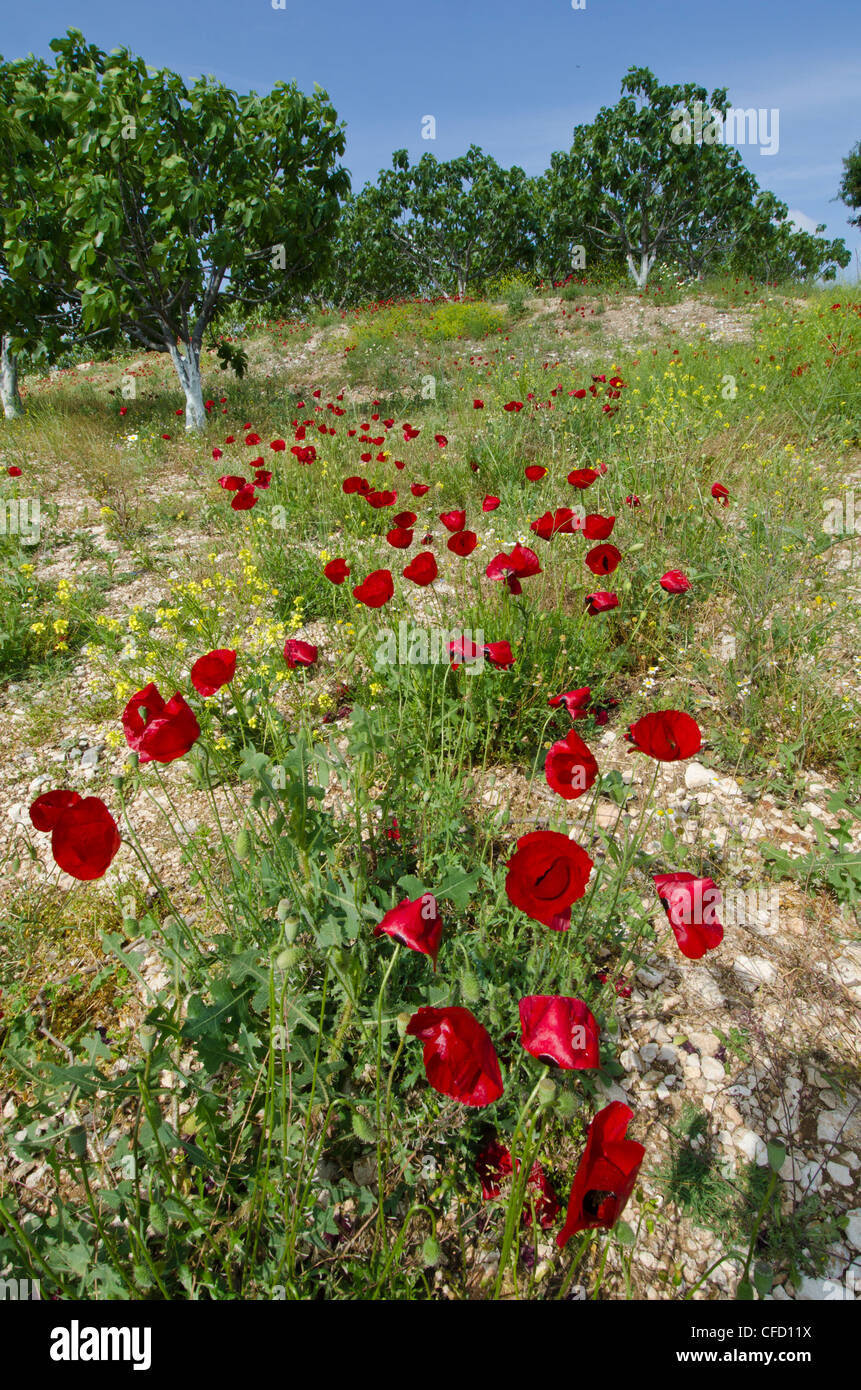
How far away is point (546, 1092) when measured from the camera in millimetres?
831

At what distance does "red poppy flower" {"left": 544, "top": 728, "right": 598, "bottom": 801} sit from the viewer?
1.16m

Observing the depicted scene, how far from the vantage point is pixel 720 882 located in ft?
A: 6.39

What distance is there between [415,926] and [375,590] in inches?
45.1

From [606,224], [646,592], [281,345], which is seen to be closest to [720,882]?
[646,592]

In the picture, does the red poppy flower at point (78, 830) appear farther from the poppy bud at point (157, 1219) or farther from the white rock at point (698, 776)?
the white rock at point (698, 776)

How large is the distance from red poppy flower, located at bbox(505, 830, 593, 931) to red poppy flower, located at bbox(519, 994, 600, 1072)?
11cm

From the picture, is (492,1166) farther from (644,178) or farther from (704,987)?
(644,178)

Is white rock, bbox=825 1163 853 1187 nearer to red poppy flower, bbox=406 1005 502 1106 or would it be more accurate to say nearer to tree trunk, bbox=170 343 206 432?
red poppy flower, bbox=406 1005 502 1106

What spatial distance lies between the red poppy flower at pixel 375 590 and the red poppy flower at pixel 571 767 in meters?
0.86

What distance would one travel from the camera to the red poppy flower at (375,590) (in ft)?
6.06

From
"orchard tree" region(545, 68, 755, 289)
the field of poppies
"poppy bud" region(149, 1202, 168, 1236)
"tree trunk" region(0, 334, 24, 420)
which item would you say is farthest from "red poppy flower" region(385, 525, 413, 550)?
"orchard tree" region(545, 68, 755, 289)

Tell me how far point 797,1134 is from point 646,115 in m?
32.0

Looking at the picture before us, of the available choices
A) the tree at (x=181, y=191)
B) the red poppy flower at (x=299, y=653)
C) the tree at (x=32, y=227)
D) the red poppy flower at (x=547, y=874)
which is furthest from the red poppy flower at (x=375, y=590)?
the tree at (x=32, y=227)

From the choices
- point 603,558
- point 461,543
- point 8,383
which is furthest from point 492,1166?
point 8,383
